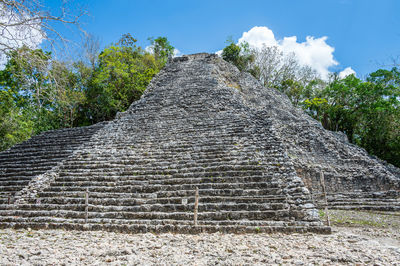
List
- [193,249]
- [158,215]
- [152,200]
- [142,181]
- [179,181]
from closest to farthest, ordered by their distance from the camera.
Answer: [193,249] → [158,215] → [152,200] → [179,181] → [142,181]

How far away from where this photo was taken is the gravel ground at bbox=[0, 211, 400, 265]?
3008mm

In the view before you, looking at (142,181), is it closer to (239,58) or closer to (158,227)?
(158,227)

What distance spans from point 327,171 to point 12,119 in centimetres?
1530

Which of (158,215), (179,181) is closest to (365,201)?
(179,181)

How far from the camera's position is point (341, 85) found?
1794 cm

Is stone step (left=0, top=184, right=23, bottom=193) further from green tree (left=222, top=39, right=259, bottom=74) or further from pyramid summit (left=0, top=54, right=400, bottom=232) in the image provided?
green tree (left=222, top=39, right=259, bottom=74)

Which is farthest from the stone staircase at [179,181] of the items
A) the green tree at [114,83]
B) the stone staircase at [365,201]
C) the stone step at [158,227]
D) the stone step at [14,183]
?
the green tree at [114,83]

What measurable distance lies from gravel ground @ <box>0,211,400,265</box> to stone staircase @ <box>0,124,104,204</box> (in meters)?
2.85

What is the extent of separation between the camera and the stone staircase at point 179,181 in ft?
15.1

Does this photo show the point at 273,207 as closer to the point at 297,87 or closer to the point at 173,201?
the point at 173,201

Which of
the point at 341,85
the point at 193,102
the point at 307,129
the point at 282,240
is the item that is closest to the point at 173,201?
the point at 282,240

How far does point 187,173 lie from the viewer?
5.95 meters

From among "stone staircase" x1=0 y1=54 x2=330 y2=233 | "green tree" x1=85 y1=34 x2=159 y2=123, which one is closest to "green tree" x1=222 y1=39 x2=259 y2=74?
"green tree" x1=85 y1=34 x2=159 y2=123

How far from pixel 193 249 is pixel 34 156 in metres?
7.83
